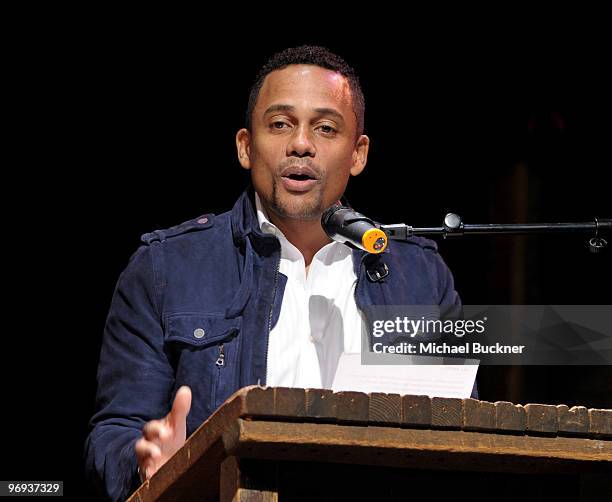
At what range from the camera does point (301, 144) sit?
263cm

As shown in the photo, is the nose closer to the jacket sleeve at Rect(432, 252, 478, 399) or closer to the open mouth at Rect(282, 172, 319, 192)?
the open mouth at Rect(282, 172, 319, 192)

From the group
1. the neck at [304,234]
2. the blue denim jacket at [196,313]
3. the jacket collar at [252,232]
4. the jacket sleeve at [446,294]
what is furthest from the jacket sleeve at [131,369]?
the jacket sleeve at [446,294]

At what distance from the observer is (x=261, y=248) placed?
104 inches

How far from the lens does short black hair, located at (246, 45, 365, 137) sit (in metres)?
2.75

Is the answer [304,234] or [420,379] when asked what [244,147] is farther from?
[420,379]

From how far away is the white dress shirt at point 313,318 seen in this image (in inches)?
99.4

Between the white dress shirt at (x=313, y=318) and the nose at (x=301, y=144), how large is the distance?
0.54ft

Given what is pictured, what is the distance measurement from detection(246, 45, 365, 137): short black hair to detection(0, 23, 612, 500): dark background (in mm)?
580

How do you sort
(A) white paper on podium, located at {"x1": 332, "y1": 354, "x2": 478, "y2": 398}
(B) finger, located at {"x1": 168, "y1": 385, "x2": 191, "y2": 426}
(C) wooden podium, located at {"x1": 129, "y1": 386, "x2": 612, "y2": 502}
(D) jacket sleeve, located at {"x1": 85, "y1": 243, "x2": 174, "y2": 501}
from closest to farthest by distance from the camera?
(C) wooden podium, located at {"x1": 129, "y1": 386, "x2": 612, "y2": 502} < (B) finger, located at {"x1": 168, "y1": 385, "x2": 191, "y2": 426} < (A) white paper on podium, located at {"x1": 332, "y1": 354, "x2": 478, "y2": 398} < (D) jacket sleeve, located at {"x1": 85, "y1": 243, "x2": 174, "y2": 501}

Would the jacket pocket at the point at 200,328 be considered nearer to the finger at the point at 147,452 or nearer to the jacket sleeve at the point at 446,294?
the jacket sleeve at the point at 446,294

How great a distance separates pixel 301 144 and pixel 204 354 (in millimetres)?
566

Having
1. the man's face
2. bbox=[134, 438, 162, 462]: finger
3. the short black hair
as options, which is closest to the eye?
the man's face

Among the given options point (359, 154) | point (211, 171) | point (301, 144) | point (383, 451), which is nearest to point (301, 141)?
point (301, 144)

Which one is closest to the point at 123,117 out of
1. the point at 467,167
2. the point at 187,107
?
the point at 187,107
